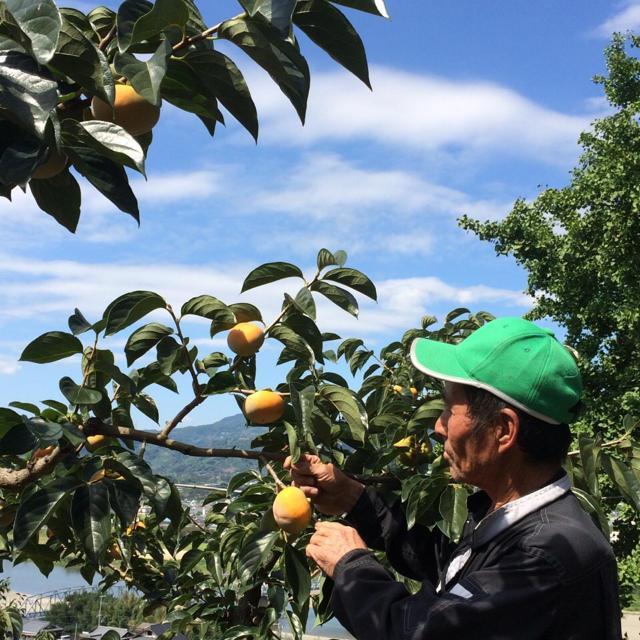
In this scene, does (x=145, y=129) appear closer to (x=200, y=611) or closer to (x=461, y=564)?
(x=461, y=564)

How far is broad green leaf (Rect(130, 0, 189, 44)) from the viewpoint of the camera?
857mm

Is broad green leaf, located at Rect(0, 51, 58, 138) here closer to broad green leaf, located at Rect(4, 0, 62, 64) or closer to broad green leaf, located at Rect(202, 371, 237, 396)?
broad green leaf, located at Rect(4, 0, 62, 64)

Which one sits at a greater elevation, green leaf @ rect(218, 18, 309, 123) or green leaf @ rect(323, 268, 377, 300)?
green leaf @ rect(218, 18, 309, 123)

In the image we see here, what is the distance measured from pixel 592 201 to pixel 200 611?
11.6 m

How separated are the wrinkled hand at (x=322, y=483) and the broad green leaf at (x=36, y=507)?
539mm

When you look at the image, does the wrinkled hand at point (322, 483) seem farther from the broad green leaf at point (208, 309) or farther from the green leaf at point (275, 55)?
the green leaf at point (275, 55)

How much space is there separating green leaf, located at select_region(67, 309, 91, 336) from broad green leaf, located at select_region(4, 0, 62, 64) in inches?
40.4

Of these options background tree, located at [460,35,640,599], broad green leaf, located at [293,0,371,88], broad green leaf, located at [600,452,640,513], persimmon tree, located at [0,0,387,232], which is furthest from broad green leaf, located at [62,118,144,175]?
background tree, located at [460,35,640,599]

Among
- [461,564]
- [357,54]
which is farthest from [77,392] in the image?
[357,54]

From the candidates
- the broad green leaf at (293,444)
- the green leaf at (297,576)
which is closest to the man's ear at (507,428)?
the broad green leaf at (293,444)

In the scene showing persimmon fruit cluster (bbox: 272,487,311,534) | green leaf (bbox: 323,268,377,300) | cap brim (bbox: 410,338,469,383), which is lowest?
persimmon fruit cluster (bbox: 272,487,311,534)

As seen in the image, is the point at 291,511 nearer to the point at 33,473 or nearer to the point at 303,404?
the point at 303,404

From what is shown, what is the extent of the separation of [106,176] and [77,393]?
0.79 m

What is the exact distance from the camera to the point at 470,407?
138 cm
